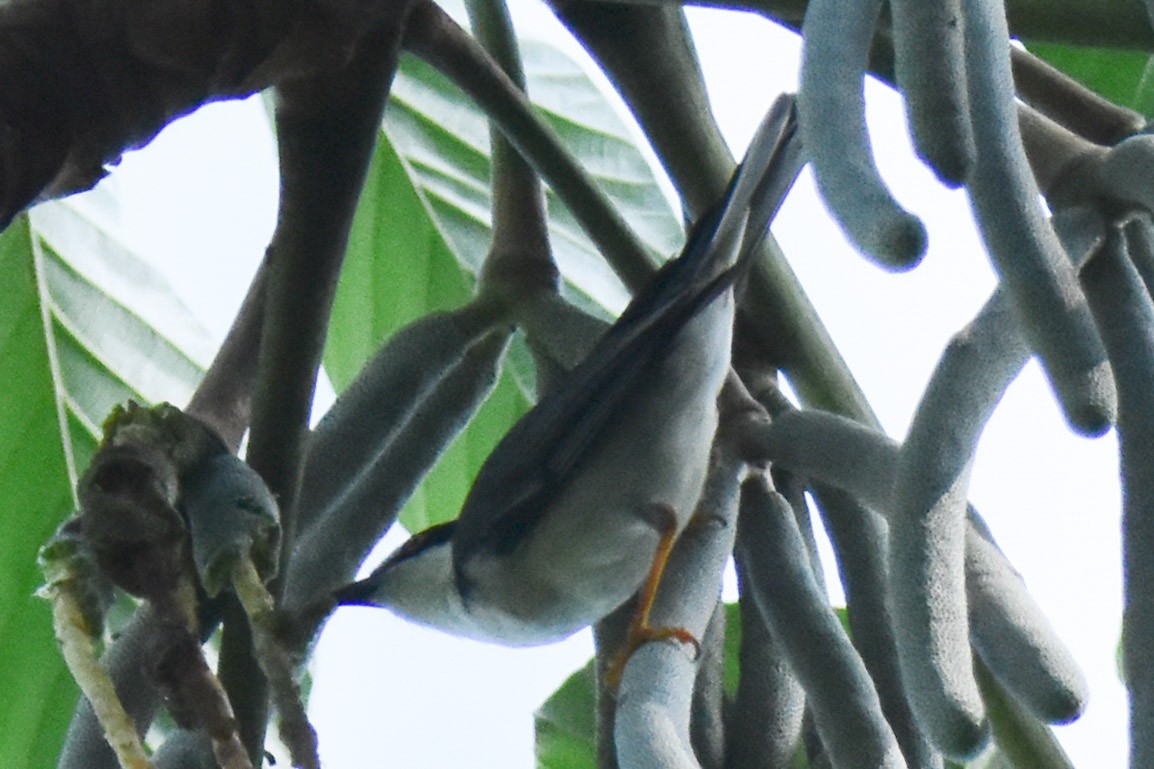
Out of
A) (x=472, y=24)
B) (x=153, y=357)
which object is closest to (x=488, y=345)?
(x=472, y=24)

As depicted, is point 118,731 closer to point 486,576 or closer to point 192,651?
point 192,651

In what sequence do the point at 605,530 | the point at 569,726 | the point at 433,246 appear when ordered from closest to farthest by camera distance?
the point at 605,530 < the point at 569,726 < the point at 433,246

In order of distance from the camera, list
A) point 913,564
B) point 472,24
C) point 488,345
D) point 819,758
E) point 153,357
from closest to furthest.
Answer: point 913,564 → point 819,758 → point 488,345 → point 472,24 → point 153,357

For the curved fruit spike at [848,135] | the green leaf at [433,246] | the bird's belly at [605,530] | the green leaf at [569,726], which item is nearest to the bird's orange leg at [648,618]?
the bird's belly at [605,530]

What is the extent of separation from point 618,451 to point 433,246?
15.6 inches

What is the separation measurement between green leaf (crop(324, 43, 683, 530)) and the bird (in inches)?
11.9

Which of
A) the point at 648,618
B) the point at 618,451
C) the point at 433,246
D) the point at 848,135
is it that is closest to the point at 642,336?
the point at 618,451

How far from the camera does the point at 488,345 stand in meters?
0.58

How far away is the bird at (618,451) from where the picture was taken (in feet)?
1.88

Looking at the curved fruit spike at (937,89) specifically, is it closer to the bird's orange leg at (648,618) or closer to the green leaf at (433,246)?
the bird's orange leg at (648,618)

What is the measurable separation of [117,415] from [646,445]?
0.26m

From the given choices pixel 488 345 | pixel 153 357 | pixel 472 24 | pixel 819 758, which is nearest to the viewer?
pixel 819 758

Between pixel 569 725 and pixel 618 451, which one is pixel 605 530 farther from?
pixel 569 725

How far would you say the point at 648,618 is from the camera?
445 mm
